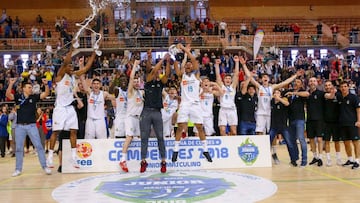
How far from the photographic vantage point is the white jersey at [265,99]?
1077 centimetres

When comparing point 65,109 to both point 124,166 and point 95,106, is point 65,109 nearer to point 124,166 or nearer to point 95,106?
point 95,106

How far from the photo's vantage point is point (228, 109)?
435 inches

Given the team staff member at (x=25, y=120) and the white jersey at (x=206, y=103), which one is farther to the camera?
the white jersey at (x=206, y=103)

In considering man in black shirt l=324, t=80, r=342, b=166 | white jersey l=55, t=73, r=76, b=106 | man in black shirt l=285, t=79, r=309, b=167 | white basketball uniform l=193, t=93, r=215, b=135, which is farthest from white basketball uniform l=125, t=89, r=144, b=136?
man in black shirt l=324, t=80, r=342, b=166

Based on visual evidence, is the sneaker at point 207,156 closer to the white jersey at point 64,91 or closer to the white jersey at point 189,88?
the white jersey at point 189,88

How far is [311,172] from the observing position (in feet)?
30.8

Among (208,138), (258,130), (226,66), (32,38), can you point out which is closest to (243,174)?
(208,138)

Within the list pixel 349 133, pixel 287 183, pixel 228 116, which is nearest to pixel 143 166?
pixel 228 116

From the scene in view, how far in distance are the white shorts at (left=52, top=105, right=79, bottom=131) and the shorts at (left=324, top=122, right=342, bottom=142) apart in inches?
232

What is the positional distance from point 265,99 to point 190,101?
2.22 m

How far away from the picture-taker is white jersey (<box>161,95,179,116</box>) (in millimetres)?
11031

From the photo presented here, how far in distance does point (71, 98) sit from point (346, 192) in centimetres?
613

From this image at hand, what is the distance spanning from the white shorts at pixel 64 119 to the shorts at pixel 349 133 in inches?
243

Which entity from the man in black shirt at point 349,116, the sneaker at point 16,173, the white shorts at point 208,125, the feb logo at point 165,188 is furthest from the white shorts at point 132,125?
the man in black shirt at point 349,116
